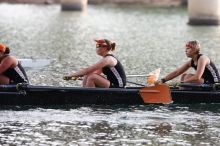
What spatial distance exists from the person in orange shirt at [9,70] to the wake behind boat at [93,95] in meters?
0.56

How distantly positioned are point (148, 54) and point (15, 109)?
18.1 metres

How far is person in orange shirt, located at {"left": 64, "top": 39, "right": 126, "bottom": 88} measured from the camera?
2306cm

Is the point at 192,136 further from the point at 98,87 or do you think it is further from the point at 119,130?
the point at 98,87

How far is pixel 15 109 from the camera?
74.0 ft

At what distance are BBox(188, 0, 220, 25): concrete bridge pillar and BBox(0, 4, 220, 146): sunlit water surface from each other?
1300mm

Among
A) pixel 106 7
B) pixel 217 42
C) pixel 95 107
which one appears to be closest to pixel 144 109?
pixel 95 107

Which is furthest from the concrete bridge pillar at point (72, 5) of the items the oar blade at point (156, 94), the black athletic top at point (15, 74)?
the oar blade at point (156, 94)

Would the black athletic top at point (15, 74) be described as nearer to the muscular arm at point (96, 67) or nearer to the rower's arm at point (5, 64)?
the rower's arm at point (5, 64)

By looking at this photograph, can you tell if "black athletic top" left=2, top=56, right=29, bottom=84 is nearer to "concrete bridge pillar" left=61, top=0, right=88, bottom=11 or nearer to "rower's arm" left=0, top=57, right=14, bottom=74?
"rower's arm" left=0, top=57, right=14, bottom=74

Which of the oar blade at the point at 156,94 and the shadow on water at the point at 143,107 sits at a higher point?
the oar blade at the point at 156,94

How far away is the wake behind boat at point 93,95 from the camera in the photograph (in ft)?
74.4

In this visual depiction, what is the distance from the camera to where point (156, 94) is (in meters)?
23.2

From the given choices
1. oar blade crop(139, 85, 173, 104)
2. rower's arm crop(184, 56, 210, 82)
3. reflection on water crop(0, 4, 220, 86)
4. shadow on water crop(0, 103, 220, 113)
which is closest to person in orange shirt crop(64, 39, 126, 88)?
shadow on water crop(0, 103, 220, 113)

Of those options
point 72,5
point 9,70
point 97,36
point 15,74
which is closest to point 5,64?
point 9,70
